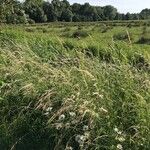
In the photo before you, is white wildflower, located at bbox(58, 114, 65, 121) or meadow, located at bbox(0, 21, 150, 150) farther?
white wildflower, located at bbox(58, 114, 65, 121)

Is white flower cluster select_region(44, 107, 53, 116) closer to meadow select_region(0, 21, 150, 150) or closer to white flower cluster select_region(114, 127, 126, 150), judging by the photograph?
meadow select_region(0, 21, 150, 150)

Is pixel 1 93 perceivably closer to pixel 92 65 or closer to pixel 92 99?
pixel 92 65

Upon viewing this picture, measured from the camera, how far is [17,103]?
9.05m

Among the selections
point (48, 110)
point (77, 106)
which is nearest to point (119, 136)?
point (77, 106)

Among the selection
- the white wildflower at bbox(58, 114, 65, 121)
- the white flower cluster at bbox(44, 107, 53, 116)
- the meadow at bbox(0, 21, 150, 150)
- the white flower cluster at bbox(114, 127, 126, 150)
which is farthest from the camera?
the white flower cluster at bbox(44, 107, 53, 116)

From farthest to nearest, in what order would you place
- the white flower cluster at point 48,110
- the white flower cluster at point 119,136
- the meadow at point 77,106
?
1. the white flower cluster at point 48,110
2. the meadow at point 77,106
3. the white flower cluster at point 119,136

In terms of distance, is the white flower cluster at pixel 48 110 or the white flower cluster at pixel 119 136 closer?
the white flower cluster at pixel 119 136

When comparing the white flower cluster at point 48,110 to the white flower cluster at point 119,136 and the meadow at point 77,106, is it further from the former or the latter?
the white flower cluster at point 119,136

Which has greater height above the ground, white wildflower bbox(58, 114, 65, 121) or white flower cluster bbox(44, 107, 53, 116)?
white wildflower bbox(58, 114, 65, 121)

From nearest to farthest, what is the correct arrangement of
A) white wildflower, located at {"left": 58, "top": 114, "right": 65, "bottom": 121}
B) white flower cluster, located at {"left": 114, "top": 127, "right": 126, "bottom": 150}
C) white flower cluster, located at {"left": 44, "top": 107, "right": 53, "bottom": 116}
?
1. white flower cluster, located at {"left": 114, "top": 127, "right": 126, "bottom": 150}
2. white wildflower, located at {"left": 58, "top": 114, "right": 65, "bottom": 121}
3. white flower cluster, located at {"left": 44, "top": 107, "right": 53, "bottom": 116}

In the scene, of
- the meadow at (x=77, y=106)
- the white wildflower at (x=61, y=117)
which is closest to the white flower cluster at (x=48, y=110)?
the meadow at (x=77, y=106)

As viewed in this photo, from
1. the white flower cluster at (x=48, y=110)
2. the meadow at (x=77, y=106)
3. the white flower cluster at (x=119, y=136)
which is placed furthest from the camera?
the white flower cluster at (x=48, y=110)

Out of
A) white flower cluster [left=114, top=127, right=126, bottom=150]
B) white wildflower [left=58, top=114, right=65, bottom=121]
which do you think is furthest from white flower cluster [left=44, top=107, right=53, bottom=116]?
→ white flower cluster [left=114, top=127, right=126, bottom=150]

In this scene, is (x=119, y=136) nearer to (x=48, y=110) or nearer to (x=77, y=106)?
(x=77, y=106)
